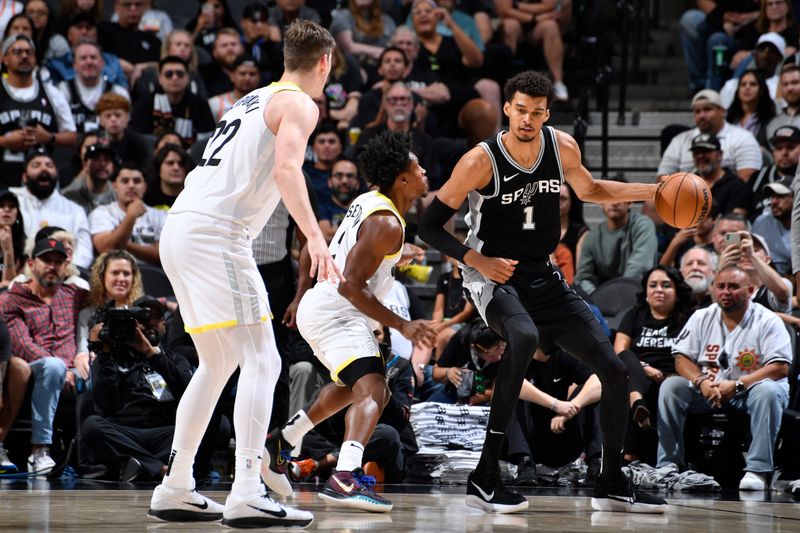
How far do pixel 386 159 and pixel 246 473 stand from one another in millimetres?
1870

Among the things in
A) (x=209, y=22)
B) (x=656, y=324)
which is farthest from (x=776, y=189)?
(x=209, y=22)

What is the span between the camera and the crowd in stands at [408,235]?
284 inches

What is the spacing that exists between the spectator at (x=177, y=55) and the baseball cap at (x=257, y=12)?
0.69m

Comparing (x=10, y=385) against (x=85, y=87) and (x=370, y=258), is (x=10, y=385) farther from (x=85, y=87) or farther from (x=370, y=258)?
(x=85, y=87)

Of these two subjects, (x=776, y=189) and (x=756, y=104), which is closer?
(x=776, y=189)

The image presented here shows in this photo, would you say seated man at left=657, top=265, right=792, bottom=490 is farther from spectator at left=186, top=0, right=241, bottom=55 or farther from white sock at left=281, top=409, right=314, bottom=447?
spectator at left=186, top=0, right=241, bottom=55

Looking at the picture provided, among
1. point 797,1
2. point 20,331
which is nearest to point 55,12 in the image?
point 20,331

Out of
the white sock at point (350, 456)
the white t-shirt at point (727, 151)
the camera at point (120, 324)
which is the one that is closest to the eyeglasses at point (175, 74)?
the camera at point (120, 324)

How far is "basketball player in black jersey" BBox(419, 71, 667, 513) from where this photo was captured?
17.4ft

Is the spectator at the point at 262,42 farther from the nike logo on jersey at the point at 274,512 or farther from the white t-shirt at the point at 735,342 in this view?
the nike logo on jersey at the point at 274,512

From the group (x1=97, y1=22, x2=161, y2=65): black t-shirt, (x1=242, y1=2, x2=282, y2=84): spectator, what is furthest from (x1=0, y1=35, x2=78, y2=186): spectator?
(x1=242, y1=2, x2=282, y2=84): spectator

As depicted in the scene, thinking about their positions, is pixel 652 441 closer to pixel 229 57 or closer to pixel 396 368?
pixel 396 368

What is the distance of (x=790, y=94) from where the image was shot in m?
9.96

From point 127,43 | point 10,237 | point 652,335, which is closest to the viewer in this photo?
point 652,335
